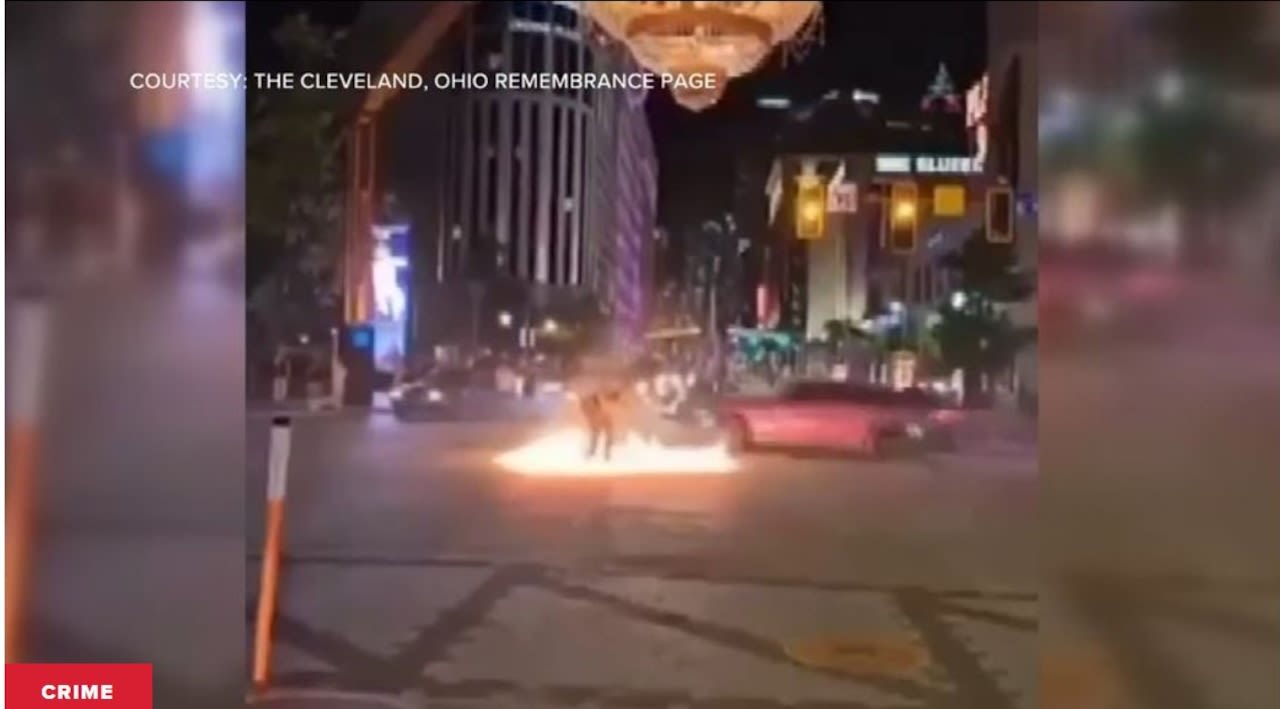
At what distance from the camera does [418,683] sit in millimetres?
1411

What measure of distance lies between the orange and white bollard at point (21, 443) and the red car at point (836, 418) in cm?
64

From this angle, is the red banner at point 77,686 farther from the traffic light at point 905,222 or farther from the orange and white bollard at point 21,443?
the traffic light at point 905,222

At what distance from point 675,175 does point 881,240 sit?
7.8 inches

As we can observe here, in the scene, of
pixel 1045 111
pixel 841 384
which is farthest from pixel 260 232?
pixel 1045 111

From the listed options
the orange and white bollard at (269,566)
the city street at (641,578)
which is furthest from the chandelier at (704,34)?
the orange and white bollard at (269,566)

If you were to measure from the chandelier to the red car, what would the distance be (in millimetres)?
284

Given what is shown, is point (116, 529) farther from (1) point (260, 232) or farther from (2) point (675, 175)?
(2) point (675, 175)

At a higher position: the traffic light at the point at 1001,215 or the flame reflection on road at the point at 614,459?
the traffic light at the point at 1001,215

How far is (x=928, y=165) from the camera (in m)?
1.36

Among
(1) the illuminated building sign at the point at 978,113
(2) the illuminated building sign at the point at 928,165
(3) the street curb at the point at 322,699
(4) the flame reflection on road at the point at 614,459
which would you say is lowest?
(3) the street curb at the point at 322,699

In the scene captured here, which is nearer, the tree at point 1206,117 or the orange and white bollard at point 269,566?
the tree at point 1206,117

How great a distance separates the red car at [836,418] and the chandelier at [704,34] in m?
0.28

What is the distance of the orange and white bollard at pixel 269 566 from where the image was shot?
1.40 metres

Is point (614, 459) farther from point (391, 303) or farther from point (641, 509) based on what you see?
point (391, 303)
